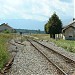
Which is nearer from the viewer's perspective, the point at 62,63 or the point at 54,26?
the point at 62,63

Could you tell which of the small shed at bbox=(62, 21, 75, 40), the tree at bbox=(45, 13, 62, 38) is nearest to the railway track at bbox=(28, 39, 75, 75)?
the tree at bbox=(45, 13, 62, 38)

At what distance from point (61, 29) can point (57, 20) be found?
3.31 m

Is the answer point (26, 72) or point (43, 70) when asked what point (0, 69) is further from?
point (43, 70)

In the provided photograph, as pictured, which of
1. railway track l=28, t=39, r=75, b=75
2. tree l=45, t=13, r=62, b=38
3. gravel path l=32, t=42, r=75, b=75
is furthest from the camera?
tree l=45, t=13, r=62, b=38

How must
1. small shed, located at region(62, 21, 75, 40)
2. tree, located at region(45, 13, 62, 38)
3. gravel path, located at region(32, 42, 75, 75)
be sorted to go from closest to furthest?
gravel path, located at region(32, 42, 75, 75), tree, located at region(45, 13, 62, 38), small shed, located at region(62, 21, 75, 40)

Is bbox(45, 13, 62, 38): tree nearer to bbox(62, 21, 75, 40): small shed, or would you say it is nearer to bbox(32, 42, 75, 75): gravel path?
bbox(62, 21, 75, 40): small shed

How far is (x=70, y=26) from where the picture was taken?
81375mm

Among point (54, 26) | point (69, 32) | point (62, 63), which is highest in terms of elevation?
point (54, 26)

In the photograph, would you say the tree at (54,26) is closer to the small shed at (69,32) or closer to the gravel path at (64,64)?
the small shed at (69,32)

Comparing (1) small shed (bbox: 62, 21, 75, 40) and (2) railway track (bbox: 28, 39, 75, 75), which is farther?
(1) small shed (bbox: 62, 21, 75, 40)

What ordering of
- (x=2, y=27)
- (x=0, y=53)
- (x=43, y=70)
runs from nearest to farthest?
1. (x=43, y=70)
2. (x=0, y=53)
3. (x=2, y=27)

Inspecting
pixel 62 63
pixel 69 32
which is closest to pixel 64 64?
pixel 62 63

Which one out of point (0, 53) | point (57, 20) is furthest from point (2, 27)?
Result: point (0, 53)

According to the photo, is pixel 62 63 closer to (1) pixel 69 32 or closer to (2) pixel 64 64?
(2) pixel 64 64
